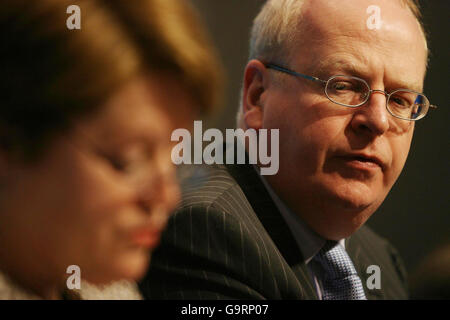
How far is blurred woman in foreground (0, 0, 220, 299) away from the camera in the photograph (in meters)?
0.67

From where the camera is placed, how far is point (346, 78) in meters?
1.15

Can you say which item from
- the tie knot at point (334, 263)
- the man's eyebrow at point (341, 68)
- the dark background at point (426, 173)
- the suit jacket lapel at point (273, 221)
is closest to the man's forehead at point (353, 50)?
the man's eyebrow at point (341, 68)

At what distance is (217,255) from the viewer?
1.03 m

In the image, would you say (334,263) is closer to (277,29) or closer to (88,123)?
(277,29)

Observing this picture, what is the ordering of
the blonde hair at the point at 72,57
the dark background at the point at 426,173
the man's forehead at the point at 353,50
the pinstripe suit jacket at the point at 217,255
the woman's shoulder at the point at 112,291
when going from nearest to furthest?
the blonde hair at the point at 72,57
the woman's shoulder at the point at 112,291
the pinstripe suit jacket at the point at 217,255
the man's forehead at the point at 353,50
the dark background at the point at 426,173

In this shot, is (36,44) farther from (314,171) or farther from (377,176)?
(377,176)

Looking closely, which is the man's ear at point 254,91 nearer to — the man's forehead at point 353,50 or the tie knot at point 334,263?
the man's forehead at point 353,50

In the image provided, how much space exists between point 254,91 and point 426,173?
0.55 meters

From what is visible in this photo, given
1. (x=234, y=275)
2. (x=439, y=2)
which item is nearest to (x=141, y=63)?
(x=234, y=275)

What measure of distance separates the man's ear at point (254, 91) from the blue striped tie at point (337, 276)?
36 centimetres

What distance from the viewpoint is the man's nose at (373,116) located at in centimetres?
114

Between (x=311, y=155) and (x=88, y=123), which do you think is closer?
(x=88, y=123)

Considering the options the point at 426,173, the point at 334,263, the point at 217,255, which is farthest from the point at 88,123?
the point at 426,173

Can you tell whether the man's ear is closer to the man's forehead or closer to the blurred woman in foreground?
the man's forehead
